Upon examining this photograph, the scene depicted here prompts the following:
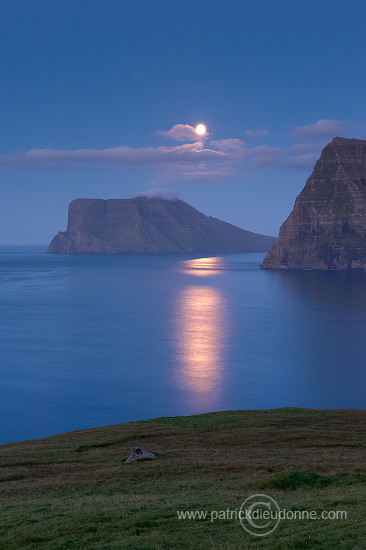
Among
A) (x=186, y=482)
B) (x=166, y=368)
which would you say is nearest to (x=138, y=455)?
(x=186, y=482)

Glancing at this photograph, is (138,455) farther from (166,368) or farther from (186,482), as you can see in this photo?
(166,368)

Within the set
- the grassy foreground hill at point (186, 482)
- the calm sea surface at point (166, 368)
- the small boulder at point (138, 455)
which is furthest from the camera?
the calm sea surface at point (166, 368)

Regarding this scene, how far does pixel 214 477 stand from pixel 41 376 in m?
92.5

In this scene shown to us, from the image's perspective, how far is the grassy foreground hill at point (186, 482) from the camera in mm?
Result: 22766

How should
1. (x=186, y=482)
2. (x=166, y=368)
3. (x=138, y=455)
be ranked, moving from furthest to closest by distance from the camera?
1. (x=166, y=368)
2. (x=138, y=455)
3. (x=186, y=482)

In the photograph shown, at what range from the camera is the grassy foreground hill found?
896 inches

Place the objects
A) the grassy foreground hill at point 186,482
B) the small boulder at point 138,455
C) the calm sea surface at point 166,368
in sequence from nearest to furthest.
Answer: the grassy foreground hill at point 186,482
the small boulder at point 138,455
the calm sea surface at point 166,368

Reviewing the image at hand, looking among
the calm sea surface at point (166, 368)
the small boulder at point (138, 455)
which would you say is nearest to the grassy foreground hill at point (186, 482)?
the small boulder at point (138, 455)

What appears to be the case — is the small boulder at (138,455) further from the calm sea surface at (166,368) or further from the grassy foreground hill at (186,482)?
the calm sea surface at (166,368)

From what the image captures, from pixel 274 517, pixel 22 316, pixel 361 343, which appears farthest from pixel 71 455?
pixel 22 316

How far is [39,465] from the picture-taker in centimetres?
4609

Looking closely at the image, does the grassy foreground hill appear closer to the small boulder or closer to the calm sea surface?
the small boulder

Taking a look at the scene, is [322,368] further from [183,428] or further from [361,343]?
A: [183,428]

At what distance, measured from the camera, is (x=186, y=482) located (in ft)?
118
